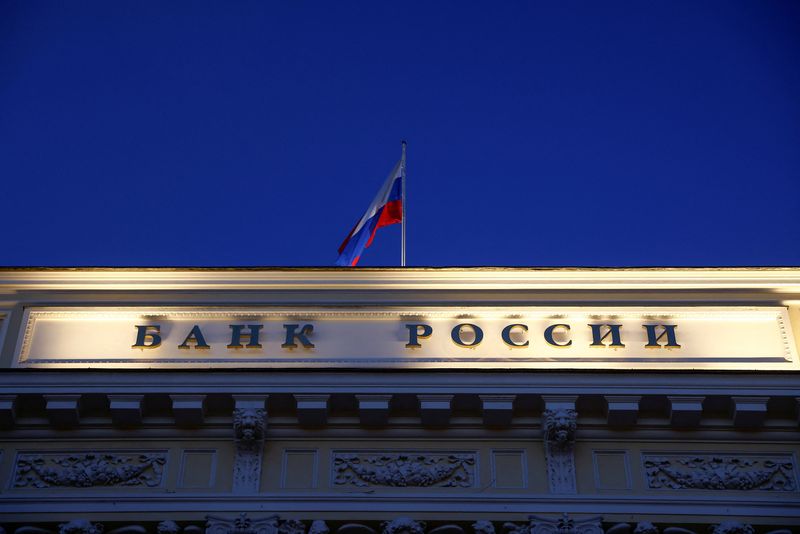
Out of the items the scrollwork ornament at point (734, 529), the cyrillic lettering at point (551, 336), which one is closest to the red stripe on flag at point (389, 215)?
the cyrillic lettering at point (551, 336)

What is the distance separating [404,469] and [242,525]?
7.73 ft

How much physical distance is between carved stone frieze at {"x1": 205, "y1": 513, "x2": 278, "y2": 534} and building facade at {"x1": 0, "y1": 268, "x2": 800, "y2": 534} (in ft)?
0.09

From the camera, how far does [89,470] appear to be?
67.5ft

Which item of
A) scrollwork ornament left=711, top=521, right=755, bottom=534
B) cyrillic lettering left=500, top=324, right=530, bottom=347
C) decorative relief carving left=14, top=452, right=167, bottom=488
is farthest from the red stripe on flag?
scrollwork ornament left=711, top=521, right=755, bottom=534

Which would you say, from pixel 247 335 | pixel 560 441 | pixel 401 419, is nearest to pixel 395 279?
pixel 247 335

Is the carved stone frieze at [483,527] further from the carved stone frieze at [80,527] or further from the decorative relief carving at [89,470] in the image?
the carved stone frieze at [80,527]

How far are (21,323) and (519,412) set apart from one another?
7669 millimetres

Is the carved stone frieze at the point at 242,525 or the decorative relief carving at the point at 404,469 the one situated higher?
the decorative relief carving at the point at 404,469

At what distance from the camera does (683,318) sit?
22.6 meters

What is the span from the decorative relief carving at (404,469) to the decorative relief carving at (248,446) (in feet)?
3.53

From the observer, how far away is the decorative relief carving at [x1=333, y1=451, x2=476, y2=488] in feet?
67.0

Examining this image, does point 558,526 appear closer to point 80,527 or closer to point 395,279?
point 395,279

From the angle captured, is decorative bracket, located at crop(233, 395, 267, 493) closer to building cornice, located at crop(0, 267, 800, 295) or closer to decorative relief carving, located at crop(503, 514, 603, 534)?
building cornice, located at crop(0, 267, 800, 295)

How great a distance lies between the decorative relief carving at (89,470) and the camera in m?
20.5
